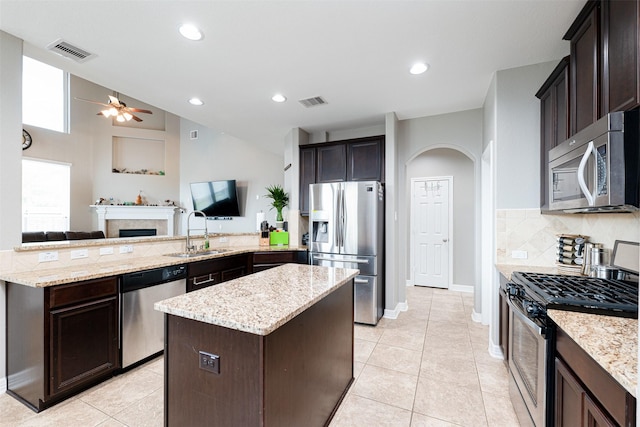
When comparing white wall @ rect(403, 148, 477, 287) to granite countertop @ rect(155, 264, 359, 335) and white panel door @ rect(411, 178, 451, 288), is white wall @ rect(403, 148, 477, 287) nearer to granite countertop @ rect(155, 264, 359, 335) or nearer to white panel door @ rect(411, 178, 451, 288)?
white panel door @ rect(411, 178, 451, 288)

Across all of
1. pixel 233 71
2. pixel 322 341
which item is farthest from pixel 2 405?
pixel 233 71

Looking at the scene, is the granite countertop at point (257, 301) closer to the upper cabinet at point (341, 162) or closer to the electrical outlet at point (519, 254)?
the electrical outlet at point (519, 254)

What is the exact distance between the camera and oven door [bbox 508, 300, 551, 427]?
4.56ft

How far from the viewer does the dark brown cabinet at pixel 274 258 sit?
3947 millimetres

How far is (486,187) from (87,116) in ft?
29.5

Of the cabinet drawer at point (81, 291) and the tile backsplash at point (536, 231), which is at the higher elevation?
the tile backsplash at point (536, 231)

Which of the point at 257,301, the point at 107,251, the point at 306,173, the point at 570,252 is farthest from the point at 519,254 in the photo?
the point at 107,251

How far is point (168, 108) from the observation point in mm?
3717

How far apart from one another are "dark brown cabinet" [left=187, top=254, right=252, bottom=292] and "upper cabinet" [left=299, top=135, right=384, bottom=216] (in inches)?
48.1

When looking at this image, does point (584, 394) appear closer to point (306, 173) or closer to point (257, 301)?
point (257, 301)

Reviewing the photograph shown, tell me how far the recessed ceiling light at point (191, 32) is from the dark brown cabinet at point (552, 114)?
2.68 metres

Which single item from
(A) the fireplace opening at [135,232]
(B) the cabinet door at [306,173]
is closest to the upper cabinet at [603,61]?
(B) the cabinet door at [306,173]

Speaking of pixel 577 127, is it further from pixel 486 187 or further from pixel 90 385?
pixel 90 385

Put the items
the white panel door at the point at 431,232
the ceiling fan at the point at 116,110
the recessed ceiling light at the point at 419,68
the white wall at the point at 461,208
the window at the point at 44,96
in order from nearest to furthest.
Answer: the recessed ceiling light at the point at 419,68
the ceiling fan at the point at 116,110
the white wall at the point at 461,208
the white panel door at the point at 431,232
the window at the point at 44,96
